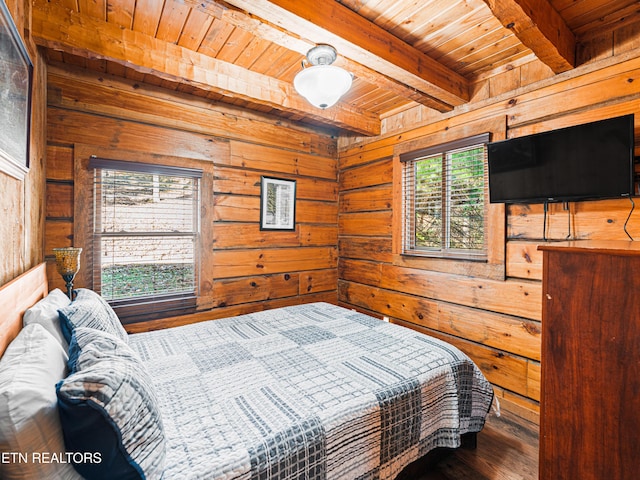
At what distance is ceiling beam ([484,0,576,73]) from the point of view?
1561mm

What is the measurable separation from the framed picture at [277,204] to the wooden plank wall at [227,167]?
7 centimetres

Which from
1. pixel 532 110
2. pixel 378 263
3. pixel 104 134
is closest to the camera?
pixel 532 110

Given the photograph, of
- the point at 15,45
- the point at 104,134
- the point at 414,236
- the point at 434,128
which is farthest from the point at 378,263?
the point at 15,45

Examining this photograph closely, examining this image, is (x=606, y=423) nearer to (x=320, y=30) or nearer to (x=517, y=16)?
(x=517, y=16)

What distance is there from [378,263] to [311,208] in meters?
1.04

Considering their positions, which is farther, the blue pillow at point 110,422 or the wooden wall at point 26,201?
the wooden wall at point 26,201

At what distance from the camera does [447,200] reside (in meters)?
2.88

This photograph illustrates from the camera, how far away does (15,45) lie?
1.35 metres

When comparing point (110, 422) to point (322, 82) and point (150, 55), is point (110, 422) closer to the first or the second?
point (322, 82)

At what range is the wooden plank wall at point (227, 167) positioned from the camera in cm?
242

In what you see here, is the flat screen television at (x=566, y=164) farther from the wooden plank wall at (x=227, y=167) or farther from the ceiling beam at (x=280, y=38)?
the wooden plank wall at (x=227, y=167)

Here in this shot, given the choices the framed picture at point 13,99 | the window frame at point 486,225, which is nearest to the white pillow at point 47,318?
the framed picture at point 13,99

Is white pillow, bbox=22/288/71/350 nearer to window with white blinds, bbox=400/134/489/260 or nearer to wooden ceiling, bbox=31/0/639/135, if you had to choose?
wooden ceiling, bbox=31/0/639/135

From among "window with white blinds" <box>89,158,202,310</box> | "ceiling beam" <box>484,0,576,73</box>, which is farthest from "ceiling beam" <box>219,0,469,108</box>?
"window with white blinds" <box>89,158,202,310</box>
